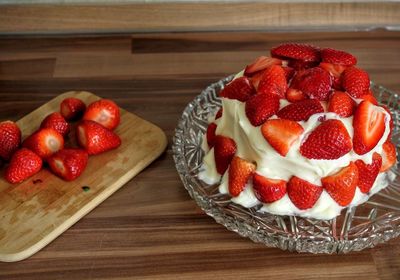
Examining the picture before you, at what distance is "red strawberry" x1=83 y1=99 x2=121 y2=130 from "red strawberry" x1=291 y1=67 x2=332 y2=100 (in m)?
0.36

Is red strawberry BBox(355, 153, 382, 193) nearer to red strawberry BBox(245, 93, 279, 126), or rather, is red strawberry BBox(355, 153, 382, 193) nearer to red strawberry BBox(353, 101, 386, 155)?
red strawberry BBox(353, 101, 386, 155)

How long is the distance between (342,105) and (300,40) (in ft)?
1.97

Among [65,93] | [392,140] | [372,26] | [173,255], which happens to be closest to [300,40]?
[372,26]

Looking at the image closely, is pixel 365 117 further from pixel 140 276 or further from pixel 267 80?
pixel 140 276

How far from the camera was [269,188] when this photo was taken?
85 cm

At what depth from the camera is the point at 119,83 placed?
4.16 ft

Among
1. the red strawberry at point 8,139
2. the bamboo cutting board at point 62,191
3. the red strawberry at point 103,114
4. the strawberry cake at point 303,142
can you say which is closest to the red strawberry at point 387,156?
the strawberry cake at point 303,142

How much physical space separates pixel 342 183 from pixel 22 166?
0.53 meters

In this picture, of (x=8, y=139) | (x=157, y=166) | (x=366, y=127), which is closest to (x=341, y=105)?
(x=366, y=127)

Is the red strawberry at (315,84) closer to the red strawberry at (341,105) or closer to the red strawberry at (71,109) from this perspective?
the red strawberry at (341,105)

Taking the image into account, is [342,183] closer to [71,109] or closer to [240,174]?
[240,174]

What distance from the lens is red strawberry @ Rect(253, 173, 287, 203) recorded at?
0.85m

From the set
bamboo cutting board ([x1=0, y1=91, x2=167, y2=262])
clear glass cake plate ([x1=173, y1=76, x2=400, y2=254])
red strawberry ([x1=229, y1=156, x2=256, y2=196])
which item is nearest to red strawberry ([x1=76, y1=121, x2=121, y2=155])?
bamboo cutting board ([x1=0, y1=91, x2=167, y2=262])

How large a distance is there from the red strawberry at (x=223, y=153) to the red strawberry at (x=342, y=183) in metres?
0.15
